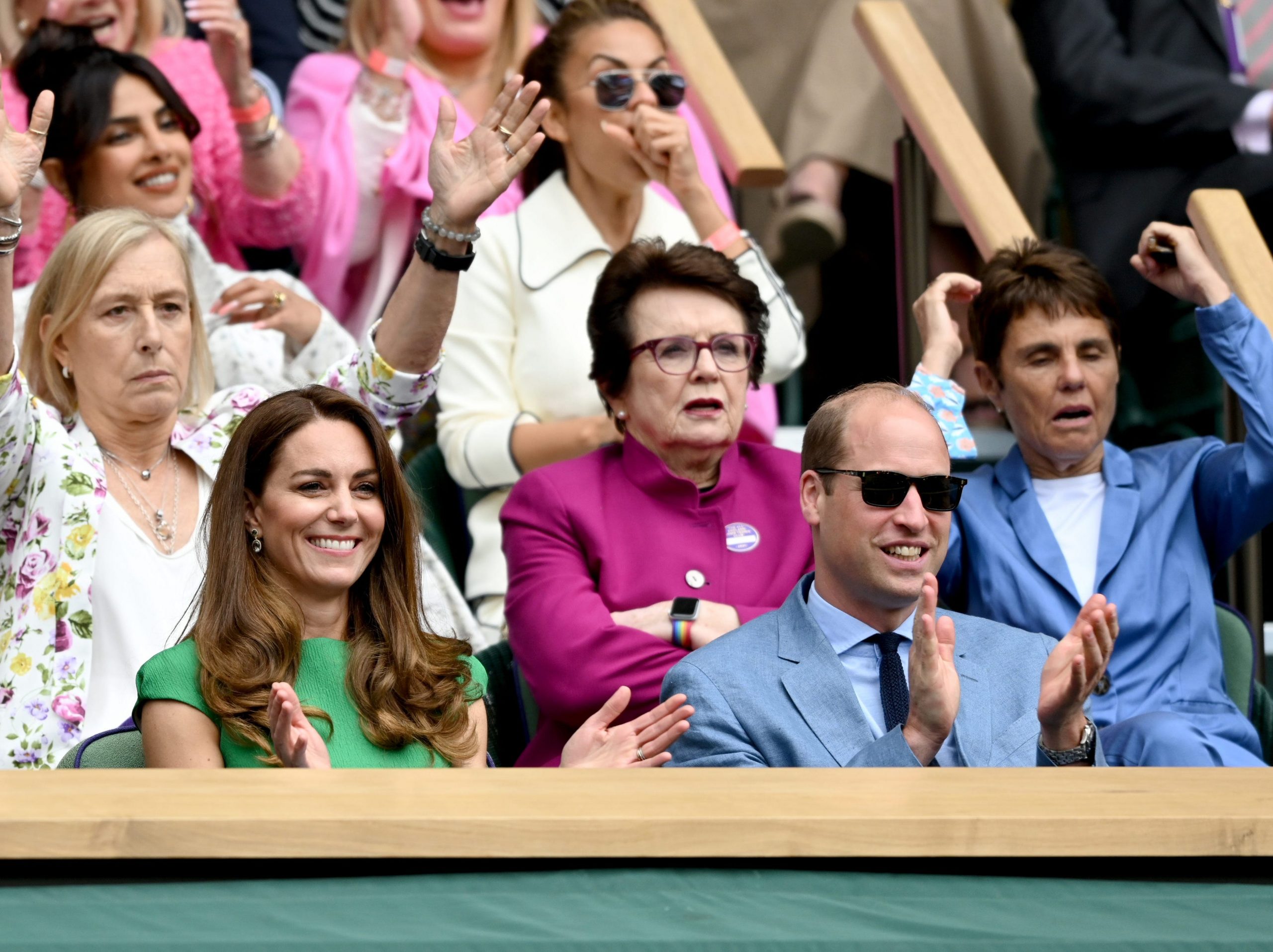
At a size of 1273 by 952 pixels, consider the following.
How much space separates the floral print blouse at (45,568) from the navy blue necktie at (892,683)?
31.8 inches

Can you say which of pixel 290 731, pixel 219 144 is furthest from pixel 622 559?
pixel 219 144

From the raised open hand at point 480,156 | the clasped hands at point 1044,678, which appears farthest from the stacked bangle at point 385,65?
the clasped hands at point 1044,678

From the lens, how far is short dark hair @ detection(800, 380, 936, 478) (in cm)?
235

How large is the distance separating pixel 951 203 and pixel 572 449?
4.02ft

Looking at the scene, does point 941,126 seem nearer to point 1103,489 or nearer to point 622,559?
point 1103,489

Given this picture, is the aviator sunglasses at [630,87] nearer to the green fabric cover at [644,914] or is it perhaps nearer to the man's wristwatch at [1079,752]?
the man's wristwatch at [1079,752]

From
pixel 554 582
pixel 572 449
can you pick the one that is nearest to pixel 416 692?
pixel 554 582

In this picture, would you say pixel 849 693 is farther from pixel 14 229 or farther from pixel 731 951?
pixel 14 229

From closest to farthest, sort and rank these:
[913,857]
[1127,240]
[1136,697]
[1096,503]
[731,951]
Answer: [731,951] → [913,857] → [1136,697] → [1096,503] → [1127,240]

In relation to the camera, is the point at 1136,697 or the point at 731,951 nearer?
the point at 731,951

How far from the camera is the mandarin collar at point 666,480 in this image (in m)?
2.77

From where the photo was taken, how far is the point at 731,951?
1.29 meters

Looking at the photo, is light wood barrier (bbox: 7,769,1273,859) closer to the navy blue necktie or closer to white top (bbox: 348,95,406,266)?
the navy blue necktie

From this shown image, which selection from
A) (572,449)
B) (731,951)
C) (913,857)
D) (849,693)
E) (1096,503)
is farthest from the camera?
(572,449)
